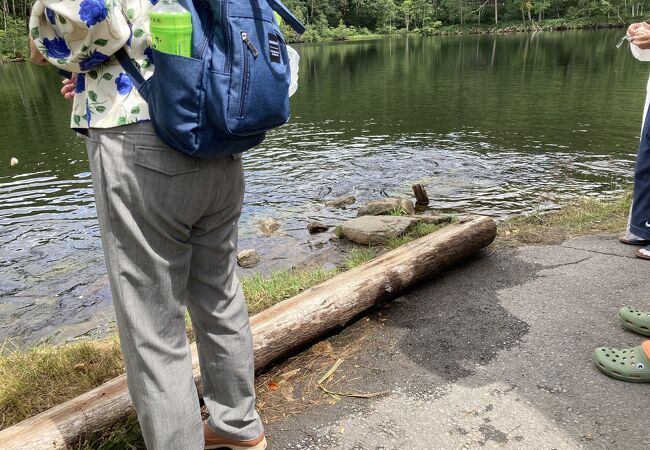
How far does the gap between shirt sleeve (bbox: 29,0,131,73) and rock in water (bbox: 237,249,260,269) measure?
5.07m

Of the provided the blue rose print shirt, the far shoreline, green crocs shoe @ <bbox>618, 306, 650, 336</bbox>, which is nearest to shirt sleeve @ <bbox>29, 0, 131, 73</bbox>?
the blue rose print shirt

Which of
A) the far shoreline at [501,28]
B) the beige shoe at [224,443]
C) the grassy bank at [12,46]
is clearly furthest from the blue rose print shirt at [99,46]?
the far shoreline at [501,28]

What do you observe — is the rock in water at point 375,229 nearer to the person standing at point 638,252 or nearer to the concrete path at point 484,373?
the concrete path at point 484,373

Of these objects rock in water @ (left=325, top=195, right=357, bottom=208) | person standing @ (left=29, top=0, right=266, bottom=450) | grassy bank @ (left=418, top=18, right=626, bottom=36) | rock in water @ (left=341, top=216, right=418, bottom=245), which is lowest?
rock in water @ (left=325, top=195, right=357, bottom=208)

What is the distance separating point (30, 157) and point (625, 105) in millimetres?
17245

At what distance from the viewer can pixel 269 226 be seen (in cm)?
791

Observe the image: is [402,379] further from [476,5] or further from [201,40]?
[476,5]

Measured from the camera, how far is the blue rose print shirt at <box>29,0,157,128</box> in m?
1.46

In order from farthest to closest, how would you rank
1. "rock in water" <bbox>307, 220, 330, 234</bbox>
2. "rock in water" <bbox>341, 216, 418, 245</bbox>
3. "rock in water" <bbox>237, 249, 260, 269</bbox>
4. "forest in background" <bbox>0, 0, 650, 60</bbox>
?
1. "forest in background" <bbox>0, 0, 650, 60</bbox>
2. "rock in water" <bbox>307, 220, 330, 234</bbox>
3. "rock in water" <bbox>237, 249, 260, 269</bbox>
4. "rock in water" <bbox>341, 216, 418, 245</bbox>

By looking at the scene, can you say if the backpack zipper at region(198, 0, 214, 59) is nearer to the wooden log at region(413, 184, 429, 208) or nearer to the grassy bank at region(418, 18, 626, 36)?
the wooden log at region(413, 184, 429, 208)

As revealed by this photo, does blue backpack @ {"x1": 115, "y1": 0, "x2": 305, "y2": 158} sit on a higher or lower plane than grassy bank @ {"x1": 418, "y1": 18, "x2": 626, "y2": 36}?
lower

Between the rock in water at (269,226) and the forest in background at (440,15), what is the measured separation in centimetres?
5151

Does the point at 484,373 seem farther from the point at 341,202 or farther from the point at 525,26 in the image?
the point at 525,26

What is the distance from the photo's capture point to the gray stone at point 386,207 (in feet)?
26.5
